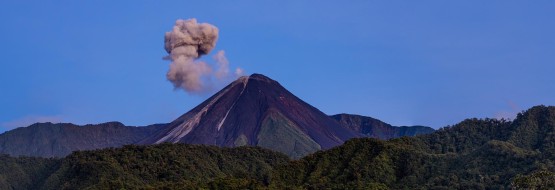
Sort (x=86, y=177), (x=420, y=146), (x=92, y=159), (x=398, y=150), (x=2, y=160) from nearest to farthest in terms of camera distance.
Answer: (x=398, y=150) → (x=420, y=146) → (x=86, y=177) → (x=92, y=159) → (x=2, y=160)

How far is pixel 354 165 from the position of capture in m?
104

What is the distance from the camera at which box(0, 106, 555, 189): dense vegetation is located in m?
92.1

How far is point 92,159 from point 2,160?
45711 millimetres

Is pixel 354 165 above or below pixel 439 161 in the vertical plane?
below

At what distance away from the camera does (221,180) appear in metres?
91.1

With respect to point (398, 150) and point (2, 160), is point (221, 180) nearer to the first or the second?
point (398, 150)

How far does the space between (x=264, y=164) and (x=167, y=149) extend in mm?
20999

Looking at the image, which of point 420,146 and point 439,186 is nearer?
point 439,186

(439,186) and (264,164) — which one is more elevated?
(264,164)

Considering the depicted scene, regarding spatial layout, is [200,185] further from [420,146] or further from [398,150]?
[420,146]

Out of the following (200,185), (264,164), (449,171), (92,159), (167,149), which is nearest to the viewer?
(200,185)

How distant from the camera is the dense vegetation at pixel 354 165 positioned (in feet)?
302

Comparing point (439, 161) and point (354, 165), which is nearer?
point (439, 161)

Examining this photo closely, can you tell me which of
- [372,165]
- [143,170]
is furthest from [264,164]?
[372,165]
